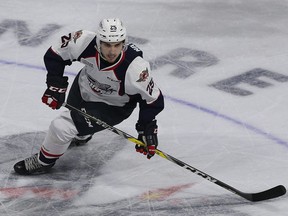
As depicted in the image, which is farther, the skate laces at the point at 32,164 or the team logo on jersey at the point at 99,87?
the skate laces at the point at 32,164

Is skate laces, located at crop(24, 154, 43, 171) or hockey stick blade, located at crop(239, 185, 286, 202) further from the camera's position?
skate laces, located at crop(24, 154, 43, 171)

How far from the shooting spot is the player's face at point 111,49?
4.43 m

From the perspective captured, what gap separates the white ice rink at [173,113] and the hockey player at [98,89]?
0.24m

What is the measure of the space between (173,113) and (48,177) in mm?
1155

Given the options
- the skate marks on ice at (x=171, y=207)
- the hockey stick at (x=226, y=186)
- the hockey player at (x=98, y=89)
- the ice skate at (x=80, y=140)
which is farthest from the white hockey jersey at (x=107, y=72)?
the skate marks on ice at (x=171, y=207)

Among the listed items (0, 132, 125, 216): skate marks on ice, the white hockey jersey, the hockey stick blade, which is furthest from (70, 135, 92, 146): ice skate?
the hockey stick blade

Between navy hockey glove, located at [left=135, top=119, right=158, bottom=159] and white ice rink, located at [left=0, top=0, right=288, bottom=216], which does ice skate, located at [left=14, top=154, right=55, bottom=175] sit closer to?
white ice rink, located at [left=0, top=0, right=288, bottom=216]

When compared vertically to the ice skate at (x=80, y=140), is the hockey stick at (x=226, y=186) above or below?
above

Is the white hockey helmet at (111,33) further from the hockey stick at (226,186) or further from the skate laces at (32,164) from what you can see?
the skate laces at (32,164)

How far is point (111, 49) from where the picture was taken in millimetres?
4434

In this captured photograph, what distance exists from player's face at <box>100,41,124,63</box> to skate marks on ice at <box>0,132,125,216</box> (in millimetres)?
793

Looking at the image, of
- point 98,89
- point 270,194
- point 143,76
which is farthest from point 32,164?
point 270,194

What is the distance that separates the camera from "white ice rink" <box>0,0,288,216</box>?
15.1 feet

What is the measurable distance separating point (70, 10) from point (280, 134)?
2.65 metres
